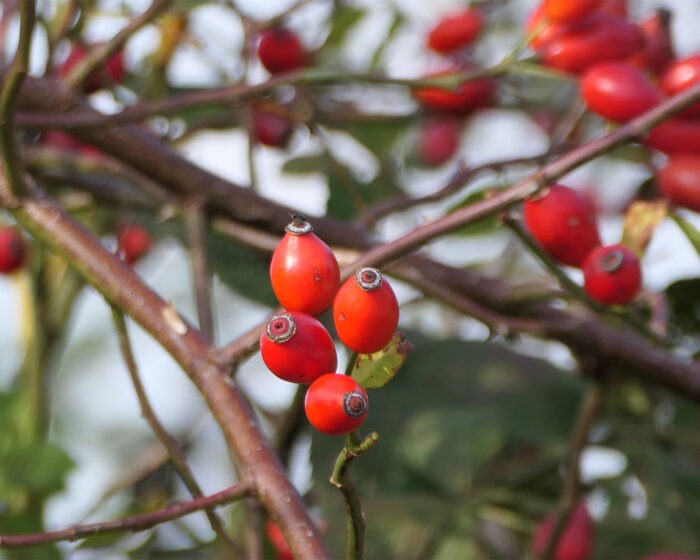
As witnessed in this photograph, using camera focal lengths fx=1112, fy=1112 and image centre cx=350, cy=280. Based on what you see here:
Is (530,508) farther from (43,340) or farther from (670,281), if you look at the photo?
(43,340)

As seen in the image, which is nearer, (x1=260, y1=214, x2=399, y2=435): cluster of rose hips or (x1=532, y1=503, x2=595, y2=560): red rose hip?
(x1=260, y1=214, x2=399, y2=435): cluster of rose hips

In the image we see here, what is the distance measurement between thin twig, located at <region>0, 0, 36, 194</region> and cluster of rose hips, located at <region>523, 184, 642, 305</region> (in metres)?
0.37

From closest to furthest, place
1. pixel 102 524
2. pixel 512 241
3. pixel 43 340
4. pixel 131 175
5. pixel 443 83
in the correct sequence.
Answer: pixel 102 524
pixel 443 83
pixel 131 175
pixel 43 340
pixel 512 241

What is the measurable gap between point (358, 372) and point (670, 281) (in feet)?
2.18

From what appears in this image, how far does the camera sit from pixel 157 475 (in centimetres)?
147

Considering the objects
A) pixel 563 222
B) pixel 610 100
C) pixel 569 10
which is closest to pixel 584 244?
pixel 563 222

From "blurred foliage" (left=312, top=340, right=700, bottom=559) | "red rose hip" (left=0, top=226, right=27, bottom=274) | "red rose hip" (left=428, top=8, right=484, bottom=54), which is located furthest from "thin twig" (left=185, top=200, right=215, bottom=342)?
"red rose hip" (left=428, top=8, right=484, bottom=54)

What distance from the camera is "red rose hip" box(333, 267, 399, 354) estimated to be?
1.89 feet

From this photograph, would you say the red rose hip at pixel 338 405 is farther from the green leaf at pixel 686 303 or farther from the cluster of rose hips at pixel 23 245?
the cluster of rose hips at pixel 23 245

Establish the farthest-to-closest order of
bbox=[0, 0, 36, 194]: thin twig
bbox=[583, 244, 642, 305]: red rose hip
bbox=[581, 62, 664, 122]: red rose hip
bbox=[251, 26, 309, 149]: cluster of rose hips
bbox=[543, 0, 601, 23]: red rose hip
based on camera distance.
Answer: bbox=[251, 26, 309, 149]: cluster of rose hips → bbox=[543, 0, 601, 23]: red rose hip → bbox=[581, 62, 664, 122]: red rose hip → bbox=[583, 244, 642, 305]: red rose hip → bbox=[0, 0, 36, 194]: thin twig

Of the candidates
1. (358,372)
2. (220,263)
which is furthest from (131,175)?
(358,372)

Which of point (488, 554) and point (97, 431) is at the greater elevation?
point (488, 554)

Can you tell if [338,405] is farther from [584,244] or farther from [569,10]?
[569,10]

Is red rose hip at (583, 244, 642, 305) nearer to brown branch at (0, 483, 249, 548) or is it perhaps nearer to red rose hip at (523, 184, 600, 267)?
red rose hip at (523, 184, 600, 267)
